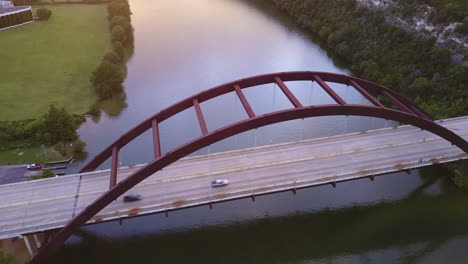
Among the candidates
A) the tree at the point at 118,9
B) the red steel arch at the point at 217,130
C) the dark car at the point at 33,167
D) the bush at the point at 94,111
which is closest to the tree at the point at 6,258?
the red steel arch at the point at 217,130

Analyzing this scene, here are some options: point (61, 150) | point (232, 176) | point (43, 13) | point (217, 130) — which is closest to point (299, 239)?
point (232, 176)

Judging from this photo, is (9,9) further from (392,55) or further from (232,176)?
(392,55)

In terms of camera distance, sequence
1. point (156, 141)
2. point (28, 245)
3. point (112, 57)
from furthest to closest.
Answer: point (112, 57), point (156, 141), point (28, 245)

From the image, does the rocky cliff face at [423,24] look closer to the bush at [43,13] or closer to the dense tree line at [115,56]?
the dense tree line at [115,56]

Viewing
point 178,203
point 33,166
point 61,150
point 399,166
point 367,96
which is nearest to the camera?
point 178,203

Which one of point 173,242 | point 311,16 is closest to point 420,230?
point 173,242

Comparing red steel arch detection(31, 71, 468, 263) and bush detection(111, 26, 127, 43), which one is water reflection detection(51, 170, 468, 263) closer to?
red steel arch detection(31, 71, 468, 263)

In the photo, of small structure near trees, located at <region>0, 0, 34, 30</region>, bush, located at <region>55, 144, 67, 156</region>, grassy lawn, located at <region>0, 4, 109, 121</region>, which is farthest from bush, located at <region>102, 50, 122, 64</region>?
small structure near trees, located at <region>0, 0, 34, 30</region>
